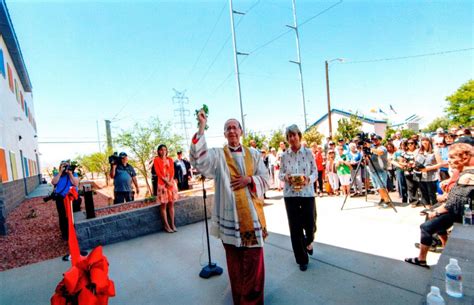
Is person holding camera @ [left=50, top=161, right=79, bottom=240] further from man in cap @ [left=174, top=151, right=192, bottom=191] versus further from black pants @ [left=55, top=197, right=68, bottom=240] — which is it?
man in cap @ [left=174, top=151, right=192, bottom=191]

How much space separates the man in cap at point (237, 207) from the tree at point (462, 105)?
5363cm

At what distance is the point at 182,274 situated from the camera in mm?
3230

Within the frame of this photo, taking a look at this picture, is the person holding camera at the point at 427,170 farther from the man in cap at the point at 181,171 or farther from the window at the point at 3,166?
the window at the point at 3,166

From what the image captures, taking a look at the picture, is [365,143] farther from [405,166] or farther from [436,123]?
[436,123]

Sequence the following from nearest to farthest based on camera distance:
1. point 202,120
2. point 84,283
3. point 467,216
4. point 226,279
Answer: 1. point 84,283
2. point 202,120
3. point 467,216
4. point 226,279

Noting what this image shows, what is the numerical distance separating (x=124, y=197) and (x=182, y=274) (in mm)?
3964

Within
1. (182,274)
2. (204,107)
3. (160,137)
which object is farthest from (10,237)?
(160,137)

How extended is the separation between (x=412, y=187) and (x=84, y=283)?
22.2ft

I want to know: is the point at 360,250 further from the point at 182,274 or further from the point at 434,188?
the point at 434,188

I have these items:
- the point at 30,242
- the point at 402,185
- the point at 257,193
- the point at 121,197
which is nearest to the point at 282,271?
the point at 257,193

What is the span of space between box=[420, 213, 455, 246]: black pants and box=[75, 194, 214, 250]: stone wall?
13.6 feet

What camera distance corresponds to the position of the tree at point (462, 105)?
41.7 meters

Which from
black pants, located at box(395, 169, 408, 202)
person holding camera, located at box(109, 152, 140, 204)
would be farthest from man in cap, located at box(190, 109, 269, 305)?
black pants, located at box(395, 169, 408, 202)

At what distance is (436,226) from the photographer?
8.98 feet
